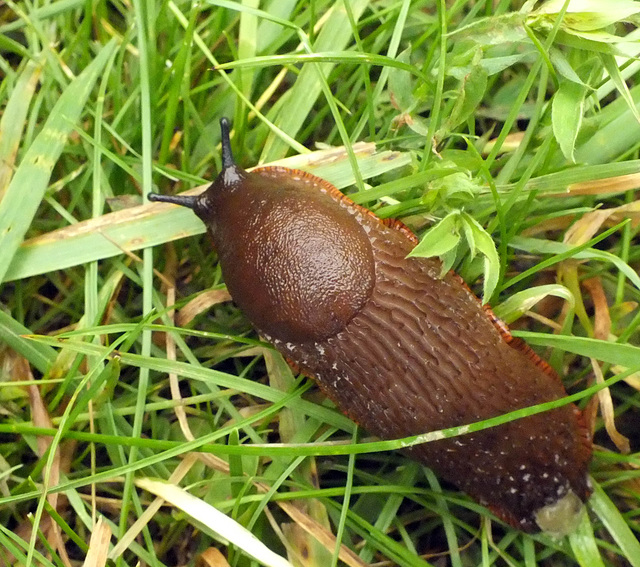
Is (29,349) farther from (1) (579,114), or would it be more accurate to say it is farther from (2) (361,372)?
(1) (579,114)

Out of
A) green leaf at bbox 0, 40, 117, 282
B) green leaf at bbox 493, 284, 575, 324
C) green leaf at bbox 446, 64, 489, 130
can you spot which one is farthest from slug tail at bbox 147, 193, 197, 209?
green leaf at bbox 493, 284, 575, 324

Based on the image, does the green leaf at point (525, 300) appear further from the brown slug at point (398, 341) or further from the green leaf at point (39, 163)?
the green leaf at point (39, 163)

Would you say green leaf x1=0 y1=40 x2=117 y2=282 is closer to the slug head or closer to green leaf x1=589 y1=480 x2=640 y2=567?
the slug head

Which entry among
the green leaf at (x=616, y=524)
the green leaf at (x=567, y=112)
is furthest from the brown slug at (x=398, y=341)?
the green leaf at (x=567, y=112)

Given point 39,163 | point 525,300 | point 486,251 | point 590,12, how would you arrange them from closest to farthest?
point 590,12
point 486,251
point 525,300
point 39,163

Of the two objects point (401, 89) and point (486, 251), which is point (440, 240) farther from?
point (401, 89)

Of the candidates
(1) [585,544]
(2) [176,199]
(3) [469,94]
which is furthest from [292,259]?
(1) [585,544]
